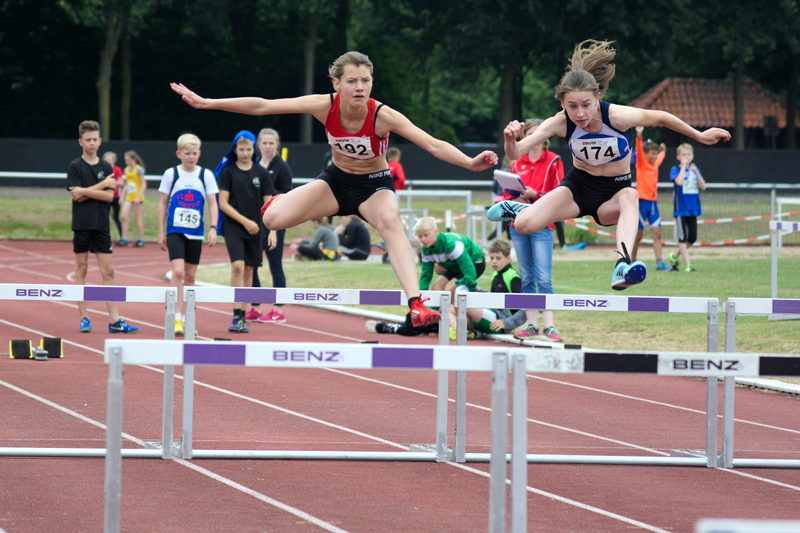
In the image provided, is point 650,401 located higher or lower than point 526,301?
lower

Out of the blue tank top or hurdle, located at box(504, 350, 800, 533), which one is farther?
the blue tank top

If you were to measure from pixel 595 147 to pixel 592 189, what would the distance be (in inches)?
13.0

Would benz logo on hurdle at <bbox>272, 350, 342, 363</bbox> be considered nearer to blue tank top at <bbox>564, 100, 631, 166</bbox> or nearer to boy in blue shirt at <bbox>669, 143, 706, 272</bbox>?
blue tank top at <bbox>564, 100, 631, 166</bbox>

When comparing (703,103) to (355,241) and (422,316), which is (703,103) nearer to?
(355,241)

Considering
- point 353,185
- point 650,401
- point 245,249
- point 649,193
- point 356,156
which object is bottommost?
point 650,401

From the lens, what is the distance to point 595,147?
711 cm

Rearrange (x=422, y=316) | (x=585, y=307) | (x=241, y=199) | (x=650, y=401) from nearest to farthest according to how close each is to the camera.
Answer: (x=422, y=316), (x=585, y=307), (x=650, y=401), (x=241, y=199)

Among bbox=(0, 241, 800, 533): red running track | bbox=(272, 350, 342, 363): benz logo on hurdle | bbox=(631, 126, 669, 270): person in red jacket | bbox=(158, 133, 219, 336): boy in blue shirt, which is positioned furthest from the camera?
bbox=(631, 126, 669, 270): person in red jacket

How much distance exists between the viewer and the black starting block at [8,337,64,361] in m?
10.4

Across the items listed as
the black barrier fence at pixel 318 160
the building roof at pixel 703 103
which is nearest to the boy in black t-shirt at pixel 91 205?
the black barrier fence at pixel 318 160

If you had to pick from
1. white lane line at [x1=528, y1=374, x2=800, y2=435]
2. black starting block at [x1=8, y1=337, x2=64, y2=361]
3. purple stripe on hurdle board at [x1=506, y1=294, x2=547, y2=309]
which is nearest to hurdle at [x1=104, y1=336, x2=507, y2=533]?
purple stripe on hurdle board at [x1=506, y1=294, x2=547, y2=309]

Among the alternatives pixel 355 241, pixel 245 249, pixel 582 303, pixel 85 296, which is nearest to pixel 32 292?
pixel 85 296

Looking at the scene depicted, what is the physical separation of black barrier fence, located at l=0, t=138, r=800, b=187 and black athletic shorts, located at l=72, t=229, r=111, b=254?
64.2 feet

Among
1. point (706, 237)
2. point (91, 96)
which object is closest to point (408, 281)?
point (706, 237)
